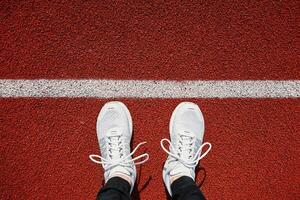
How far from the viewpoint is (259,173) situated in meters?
2.34

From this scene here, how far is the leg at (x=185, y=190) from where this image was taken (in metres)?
1.96

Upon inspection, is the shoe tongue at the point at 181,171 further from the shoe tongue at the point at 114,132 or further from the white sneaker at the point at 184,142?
the shoe tongue at the point at 114,132

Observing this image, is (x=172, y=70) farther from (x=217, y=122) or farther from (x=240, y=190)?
(x=240, y=190)

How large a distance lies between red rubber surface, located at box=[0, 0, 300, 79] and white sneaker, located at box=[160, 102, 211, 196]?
0.84 feet

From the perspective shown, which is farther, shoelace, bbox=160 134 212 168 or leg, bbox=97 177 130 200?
shoelace, bbox=160 134 212 168

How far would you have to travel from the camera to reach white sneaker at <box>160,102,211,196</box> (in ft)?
7.31

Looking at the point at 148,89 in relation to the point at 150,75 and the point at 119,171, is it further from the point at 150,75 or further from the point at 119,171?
the point at 119,171

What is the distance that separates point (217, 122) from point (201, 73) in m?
0.36

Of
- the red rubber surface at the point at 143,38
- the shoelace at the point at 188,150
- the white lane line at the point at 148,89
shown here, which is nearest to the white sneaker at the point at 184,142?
the shoelace at the point at 188,150

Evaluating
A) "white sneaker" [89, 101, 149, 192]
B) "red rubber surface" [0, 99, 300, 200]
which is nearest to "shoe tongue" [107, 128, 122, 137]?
"white sneaker" [89, 101, 149, 192]

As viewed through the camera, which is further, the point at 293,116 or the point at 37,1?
the point at 293,116

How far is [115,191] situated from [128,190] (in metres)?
0.12

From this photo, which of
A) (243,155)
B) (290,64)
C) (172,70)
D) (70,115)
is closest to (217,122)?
(243,155)

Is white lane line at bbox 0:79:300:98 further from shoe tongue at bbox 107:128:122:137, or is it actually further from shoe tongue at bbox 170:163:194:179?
shoe tongue at bbox 170:163:194:179
